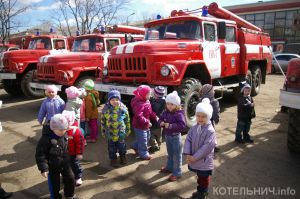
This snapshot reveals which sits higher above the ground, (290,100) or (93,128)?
(290,100)

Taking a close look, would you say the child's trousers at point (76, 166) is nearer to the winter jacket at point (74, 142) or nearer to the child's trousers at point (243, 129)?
the winter jacket at point (74, 142)

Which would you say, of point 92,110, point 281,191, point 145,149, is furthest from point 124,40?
point 281,191

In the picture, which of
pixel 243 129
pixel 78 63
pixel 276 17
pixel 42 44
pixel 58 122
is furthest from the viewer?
pixel 276 17

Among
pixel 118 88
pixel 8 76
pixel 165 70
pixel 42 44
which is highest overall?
pixel 42 44

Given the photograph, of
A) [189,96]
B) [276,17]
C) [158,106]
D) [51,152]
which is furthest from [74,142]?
[276,17]

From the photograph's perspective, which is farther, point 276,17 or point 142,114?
point 276,17

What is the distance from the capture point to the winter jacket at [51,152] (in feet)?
9.66

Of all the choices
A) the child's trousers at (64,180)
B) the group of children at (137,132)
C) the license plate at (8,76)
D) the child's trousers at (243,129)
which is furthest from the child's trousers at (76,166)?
the license plate at (8,76)

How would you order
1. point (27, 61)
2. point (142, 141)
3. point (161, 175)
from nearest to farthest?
point (161, 175), point (142, 141), point (27, 61)

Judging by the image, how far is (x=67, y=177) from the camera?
3.15 metres

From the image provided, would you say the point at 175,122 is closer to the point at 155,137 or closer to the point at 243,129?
the point at 155,137

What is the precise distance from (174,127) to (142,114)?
78 cm

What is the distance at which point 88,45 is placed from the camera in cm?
847

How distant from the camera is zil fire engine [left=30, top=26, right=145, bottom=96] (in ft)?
24.4
